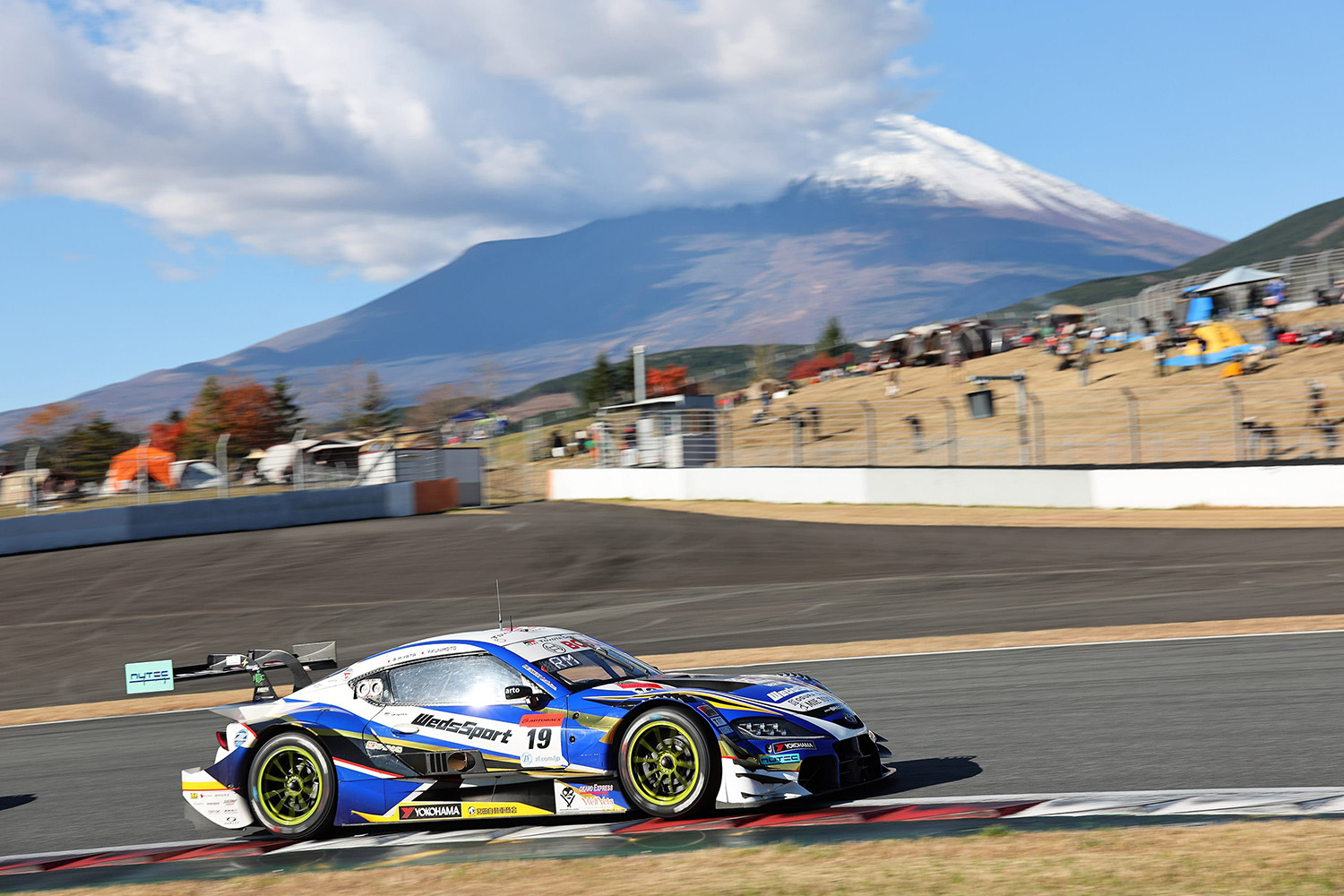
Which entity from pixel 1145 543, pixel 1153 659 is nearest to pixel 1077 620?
pixel 1153 659

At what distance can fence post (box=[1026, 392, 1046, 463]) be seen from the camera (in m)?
37.3

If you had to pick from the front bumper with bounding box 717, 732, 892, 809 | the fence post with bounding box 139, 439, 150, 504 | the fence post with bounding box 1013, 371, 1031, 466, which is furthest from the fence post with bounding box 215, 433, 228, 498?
the front bumper with bounding box 717, 732, 892, 809

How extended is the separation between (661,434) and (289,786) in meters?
34.0

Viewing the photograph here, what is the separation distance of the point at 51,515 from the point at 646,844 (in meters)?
23.9

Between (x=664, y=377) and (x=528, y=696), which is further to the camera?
(x=664, y=377)

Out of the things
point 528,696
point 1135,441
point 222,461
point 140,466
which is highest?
point 222,461

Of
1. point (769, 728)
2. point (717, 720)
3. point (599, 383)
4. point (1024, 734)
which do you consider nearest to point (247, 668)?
point (717, 720)

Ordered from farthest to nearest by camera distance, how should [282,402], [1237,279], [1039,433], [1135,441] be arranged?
[282,402] → [1237,279] → [1039,433] → [1135,441]

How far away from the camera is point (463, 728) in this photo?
7.27 metres

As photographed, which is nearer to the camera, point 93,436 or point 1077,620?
point 1077,620

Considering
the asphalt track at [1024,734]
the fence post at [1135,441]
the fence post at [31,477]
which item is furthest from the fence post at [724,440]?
the asphalt track at [1024,734]

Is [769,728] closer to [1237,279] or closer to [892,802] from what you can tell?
[892,802]

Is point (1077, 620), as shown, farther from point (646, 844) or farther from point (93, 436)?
point (93, 436)

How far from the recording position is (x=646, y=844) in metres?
6.47
